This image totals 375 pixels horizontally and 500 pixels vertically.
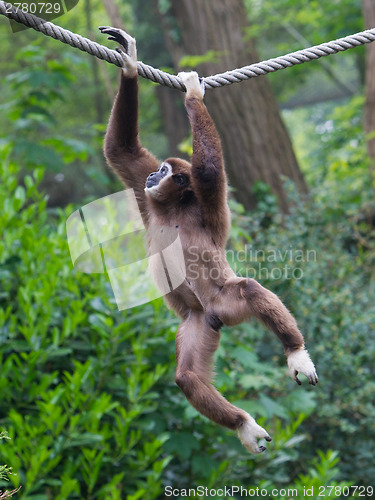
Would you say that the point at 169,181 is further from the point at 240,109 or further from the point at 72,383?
the point at 240,109

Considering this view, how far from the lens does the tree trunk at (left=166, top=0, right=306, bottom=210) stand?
9.30 m

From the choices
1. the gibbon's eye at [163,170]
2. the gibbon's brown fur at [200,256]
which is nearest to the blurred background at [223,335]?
the gibbon's brown fur at [200,256]

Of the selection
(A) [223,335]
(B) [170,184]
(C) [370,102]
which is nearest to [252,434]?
(B) [170,184]

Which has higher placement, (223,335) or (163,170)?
(163,170)

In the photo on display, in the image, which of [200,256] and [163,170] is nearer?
[200,256]

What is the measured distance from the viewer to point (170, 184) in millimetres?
4008

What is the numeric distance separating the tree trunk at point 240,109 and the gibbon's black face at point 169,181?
517 cm

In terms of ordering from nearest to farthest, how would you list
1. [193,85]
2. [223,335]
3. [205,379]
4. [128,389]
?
1. [205,379]
2. [193,85]
3. [128,389]
4. [223,335]

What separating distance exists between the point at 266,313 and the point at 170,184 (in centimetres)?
122

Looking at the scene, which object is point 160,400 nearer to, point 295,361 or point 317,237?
point 295,361

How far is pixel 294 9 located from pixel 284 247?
861cm

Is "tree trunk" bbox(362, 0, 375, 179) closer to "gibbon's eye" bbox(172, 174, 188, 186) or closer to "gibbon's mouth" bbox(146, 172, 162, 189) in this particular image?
"gibbon's eye" bbox(172, 174, 188, 186)

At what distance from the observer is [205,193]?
3818mm

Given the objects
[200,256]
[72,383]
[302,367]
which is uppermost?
[200,256]
